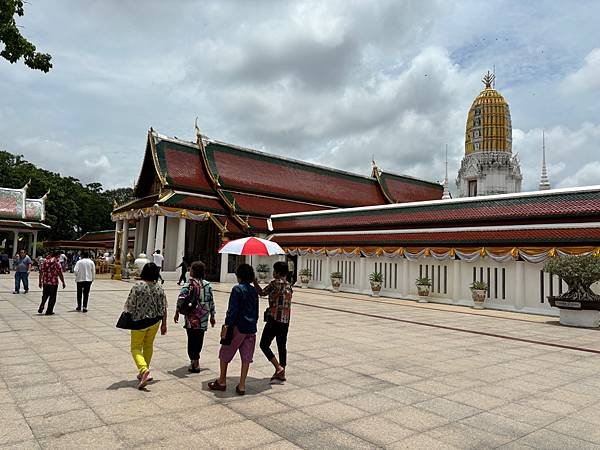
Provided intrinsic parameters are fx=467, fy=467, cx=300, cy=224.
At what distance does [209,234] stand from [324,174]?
425 inches

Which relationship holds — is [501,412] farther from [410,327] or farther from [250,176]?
[250,176]

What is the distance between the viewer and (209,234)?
31.7 m

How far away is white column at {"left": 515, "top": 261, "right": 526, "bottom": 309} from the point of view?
52.5 ft

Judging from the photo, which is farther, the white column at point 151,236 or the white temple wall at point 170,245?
the white temple wall at point 170,245

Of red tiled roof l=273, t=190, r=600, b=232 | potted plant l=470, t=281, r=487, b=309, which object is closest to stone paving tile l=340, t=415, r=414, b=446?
potted plant l=470, t=281, r=487, b=309

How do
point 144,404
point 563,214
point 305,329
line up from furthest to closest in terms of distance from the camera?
1. point 563,214
2. point 305,329
3. point 144,404

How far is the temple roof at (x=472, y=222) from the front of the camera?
608 inches

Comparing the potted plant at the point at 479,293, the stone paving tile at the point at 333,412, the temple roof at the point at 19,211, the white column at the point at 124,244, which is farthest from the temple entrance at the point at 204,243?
the stone paving tile at the point at 333,412

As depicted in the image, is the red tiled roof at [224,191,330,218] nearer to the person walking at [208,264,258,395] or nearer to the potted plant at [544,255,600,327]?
the potted plant at [544,255,600,327]

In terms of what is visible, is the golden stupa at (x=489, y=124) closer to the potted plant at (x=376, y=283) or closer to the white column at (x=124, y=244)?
the potted plant at (x=376, y=283)

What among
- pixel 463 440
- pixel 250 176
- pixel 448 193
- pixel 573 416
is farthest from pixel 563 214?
pixel 448 193

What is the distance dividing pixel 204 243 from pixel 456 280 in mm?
18767

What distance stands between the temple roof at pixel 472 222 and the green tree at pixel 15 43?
1443cm

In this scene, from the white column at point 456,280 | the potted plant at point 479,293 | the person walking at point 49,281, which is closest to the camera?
the person walking at point 49,281
